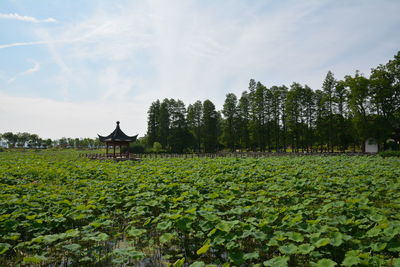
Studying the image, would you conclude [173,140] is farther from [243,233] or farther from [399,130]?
[243,233]

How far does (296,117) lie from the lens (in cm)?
3728

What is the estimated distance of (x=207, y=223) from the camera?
13.7ft

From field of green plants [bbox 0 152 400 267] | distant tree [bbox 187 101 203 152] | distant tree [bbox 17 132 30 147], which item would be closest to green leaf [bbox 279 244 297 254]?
field of green plants [bbox 0 152 400 267]

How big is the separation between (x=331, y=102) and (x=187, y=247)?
120 ft

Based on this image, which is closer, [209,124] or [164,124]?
[209,124]

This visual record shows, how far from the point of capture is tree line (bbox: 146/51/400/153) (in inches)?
1102

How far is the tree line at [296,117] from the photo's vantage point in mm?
28000

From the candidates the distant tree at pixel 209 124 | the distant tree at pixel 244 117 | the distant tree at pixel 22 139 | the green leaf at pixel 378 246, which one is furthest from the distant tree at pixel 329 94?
the distant tree at pixel 22 139

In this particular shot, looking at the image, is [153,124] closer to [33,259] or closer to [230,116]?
[230,116]

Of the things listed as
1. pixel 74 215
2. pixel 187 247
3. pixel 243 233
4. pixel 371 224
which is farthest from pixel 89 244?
pixel 371 224

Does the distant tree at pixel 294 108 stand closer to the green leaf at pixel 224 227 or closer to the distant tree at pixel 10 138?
the green leaf at pixel 224 227

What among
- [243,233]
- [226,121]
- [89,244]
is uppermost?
[226,121]

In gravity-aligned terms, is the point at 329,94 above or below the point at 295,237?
above

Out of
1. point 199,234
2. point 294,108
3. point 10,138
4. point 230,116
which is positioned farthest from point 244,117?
point 10,138
